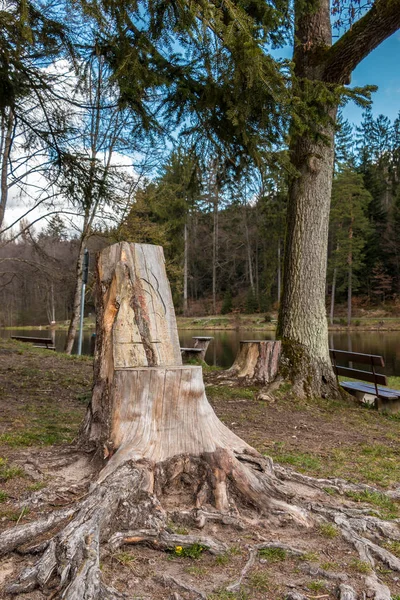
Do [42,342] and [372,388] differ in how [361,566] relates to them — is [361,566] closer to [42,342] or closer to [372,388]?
[372,388]

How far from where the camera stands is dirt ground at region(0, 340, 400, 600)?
2.07 metres

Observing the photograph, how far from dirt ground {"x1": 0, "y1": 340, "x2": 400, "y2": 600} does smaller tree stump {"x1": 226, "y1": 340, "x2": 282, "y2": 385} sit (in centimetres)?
67

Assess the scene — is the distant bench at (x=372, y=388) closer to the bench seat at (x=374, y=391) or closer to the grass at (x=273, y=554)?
the bench seat at (x=374, y=391)

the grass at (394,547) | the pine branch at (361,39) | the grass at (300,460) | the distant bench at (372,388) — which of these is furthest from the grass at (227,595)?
the pine branch at (361,39)

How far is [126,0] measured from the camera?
497cm

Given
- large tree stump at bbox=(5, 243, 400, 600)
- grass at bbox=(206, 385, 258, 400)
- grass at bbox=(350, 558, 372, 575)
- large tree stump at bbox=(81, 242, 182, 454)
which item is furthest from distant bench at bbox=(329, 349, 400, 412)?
grass at bbox=(350, 558, 372, 575)

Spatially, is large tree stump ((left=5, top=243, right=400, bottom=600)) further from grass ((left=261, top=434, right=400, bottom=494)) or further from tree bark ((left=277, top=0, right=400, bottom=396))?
tree bark ((left=277, top=0, right=400, bottom=396))

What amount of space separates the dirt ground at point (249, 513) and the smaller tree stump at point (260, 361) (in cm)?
67

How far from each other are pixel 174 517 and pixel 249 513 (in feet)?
1.49

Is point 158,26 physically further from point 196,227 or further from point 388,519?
point 196,227

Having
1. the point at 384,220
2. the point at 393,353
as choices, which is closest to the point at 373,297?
the point at 384,220

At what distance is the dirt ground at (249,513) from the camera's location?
207 cm

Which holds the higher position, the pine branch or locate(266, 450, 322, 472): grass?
the pine branch

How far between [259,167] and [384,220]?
41.4 m
